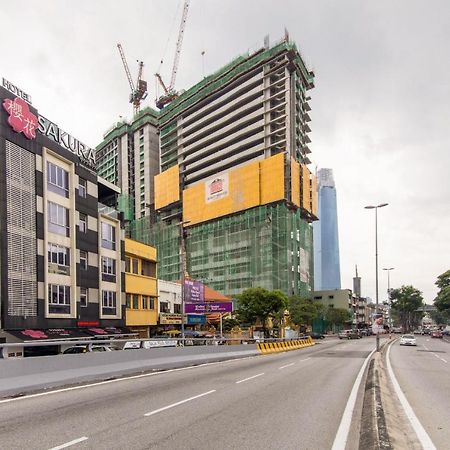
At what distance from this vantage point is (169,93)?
19388 centimetres

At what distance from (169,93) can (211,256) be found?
3964 inches

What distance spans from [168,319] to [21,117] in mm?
30019

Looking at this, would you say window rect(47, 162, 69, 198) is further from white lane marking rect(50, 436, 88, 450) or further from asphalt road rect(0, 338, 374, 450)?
white lane marking rect(50, 436, 88, 450)

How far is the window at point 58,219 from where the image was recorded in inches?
1382

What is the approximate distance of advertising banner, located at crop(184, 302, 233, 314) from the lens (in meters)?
34.7

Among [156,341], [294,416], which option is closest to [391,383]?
[294,416]

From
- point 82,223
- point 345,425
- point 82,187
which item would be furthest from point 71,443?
point 82,187

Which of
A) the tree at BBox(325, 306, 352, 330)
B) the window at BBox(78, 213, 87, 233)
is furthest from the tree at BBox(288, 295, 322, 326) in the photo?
the window at BBox(78, 213, 87, 233)

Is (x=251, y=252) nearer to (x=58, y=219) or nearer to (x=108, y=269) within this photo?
(x=108, y=269)

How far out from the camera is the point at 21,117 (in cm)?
3303

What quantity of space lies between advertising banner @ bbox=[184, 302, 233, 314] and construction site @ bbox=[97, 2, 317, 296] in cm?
6743

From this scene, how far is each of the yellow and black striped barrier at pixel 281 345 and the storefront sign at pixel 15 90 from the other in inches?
1069

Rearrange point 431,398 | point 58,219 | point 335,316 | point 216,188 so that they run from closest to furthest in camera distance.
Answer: point 431,398 < point 58,219 < point 335,316 < point 216,188

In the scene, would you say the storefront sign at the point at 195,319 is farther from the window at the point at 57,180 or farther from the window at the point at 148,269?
the window at the point at 148,269
